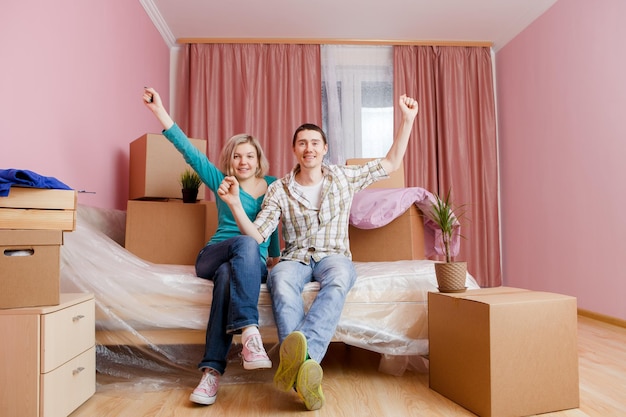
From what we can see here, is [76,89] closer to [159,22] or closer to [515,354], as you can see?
[159,22]

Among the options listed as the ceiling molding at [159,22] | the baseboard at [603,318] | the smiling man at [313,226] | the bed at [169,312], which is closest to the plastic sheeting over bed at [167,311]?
the bed at [169,312]

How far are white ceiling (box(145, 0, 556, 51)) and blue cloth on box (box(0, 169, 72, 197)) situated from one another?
218 centimetres

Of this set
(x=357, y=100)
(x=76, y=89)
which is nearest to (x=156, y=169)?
(x=76, y=89)

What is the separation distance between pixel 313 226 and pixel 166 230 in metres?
0.78

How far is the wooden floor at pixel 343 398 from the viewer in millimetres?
1466

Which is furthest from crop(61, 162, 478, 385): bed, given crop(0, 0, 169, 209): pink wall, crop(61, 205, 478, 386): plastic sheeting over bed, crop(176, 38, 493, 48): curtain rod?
crop(176, 38, 493, 48): curtain rod

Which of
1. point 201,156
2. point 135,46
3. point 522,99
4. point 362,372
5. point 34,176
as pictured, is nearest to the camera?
point 34,176

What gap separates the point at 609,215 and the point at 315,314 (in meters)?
2.10

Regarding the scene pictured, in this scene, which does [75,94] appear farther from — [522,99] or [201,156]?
[522,99]

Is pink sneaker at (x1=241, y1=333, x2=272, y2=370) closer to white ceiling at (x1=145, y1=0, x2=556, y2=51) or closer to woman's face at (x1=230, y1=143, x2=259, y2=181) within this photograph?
woman's face at (x1=230, y1=143, x2=259, y2=181)

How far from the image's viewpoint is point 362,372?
1.91m

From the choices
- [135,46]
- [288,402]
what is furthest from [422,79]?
[288,402]

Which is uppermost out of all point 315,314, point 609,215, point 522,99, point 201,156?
point 522,99

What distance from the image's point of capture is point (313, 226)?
1969 mm
